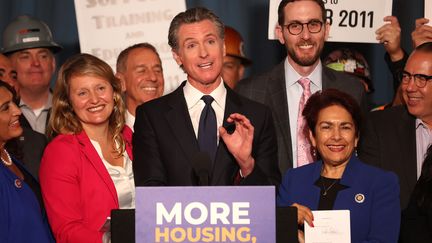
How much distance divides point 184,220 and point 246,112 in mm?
964

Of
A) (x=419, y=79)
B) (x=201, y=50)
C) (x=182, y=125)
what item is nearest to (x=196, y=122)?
(x=182, y=125)

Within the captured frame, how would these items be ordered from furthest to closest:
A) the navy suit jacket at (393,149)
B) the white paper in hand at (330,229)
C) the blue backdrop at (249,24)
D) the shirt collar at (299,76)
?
the blue backdrop at (249,24) < the shirt collar at (299,76) < the navy suit jacket at (393,149) < the white paper in hand at (330,229)

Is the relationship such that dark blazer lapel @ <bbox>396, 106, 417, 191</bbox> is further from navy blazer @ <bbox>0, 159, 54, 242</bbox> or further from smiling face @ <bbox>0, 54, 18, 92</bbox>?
smiling face @ <bbox>0, 54, 18, 92</bbox>

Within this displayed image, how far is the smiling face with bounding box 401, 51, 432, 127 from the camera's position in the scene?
387 centimetres

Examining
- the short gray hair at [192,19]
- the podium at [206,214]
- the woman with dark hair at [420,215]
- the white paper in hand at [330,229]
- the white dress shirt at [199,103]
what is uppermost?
the short gray hair at [192,19]

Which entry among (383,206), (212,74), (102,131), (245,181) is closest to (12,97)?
(102,131)

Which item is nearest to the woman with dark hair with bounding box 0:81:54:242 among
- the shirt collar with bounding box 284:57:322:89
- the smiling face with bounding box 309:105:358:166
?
the smiling face with bounding box 309:105:358:166

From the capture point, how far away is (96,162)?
345cm

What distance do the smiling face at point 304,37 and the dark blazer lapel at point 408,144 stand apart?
0.54 meters

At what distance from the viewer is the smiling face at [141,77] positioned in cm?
459

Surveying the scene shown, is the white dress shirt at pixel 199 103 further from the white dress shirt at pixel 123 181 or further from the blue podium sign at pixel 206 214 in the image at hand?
the blue podium sign at pixel 206 214

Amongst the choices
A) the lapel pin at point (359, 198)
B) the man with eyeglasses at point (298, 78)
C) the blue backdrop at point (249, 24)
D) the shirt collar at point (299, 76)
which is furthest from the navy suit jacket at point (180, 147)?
the blue backdrop at point (249, 24)

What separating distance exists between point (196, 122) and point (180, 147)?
0.16m

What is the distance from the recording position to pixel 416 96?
12.7 feet
